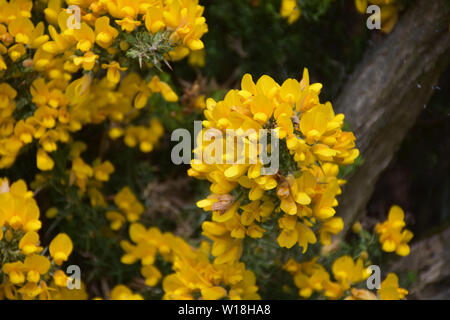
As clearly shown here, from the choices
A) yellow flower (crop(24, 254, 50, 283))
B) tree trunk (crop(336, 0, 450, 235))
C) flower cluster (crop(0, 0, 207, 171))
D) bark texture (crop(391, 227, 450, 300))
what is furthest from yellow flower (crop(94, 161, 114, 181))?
bark texture (crop(391, 227, 450, 300))

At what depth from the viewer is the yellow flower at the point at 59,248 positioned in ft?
5.41

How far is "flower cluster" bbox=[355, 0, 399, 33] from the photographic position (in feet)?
6.42

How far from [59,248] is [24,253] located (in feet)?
0.46

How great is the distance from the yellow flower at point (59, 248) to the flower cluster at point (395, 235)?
0.93 m

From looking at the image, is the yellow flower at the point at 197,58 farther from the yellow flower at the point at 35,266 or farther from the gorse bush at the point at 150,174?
the yellow flower at the point at 35,266

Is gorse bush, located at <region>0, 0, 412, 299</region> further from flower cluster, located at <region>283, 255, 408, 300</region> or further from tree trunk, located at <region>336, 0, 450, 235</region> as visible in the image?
tree trunk, located at <region>336, 0, 450, 235</region>

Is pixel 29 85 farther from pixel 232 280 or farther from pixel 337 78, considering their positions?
pixel 337 78

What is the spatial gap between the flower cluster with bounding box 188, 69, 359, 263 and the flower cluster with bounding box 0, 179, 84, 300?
0.44 m

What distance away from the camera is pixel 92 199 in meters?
2.00

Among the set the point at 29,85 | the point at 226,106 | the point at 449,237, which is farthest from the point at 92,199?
the point at 449,237

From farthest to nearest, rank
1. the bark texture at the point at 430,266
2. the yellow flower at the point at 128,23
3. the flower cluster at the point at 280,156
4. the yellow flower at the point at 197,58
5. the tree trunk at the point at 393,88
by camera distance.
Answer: the yellow flower at the point at 197,58 → the bark texture at the point at 430,266 → the tree trunk at the point at 393,88 → the yellow flower at the point at 128,23 → the flower cluster at the point at 280,156

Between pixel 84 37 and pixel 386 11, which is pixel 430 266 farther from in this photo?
pixel 84 37

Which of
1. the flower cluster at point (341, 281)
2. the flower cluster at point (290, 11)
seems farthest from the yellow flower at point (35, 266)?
the flower cluster at point (290, 11)
